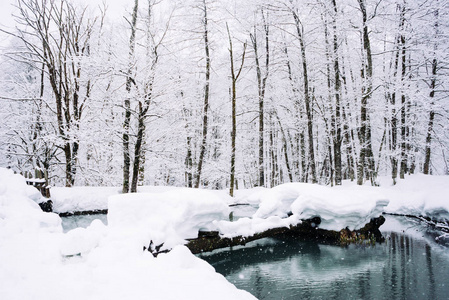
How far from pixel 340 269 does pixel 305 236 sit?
3.62m

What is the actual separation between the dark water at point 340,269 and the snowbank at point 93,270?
3048 mm

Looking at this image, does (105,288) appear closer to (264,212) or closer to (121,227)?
(121,227)

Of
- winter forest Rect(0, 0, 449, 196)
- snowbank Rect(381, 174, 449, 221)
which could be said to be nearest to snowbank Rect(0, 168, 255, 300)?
winter forest Rect(0, 0, 449, 196)

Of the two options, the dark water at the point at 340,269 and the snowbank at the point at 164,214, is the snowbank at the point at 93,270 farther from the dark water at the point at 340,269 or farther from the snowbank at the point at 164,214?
the dark water at the point at 340,269

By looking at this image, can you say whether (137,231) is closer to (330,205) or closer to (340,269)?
(340,269)

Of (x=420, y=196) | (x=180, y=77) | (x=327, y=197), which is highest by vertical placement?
(x=180, y=77)

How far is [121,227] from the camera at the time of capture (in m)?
6.30

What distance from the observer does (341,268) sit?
701 cm

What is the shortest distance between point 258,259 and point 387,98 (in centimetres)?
1545

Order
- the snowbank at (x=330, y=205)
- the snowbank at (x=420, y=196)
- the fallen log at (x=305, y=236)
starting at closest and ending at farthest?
the fallen log at (x=305, y=236), the snowbank at (x=330, y=205), the snowbank at (x=420, y=196)

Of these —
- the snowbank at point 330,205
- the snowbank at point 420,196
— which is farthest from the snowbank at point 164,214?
the snowbank at point 420,196

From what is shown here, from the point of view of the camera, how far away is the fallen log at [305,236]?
8.24 m

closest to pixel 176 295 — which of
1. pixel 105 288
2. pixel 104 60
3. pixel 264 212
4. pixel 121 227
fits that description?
pixel 105 288

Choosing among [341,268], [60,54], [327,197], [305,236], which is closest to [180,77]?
[60,54]
